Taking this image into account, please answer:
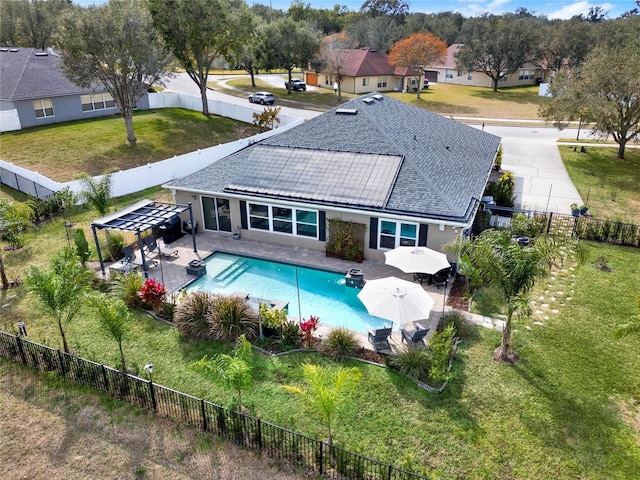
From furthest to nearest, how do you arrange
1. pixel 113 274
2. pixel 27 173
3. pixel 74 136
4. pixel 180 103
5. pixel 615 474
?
1. pixel 180 103
2. pixel 74 136
3. pixel 27 173
4. pixel 113 274
5. pixel 615 474

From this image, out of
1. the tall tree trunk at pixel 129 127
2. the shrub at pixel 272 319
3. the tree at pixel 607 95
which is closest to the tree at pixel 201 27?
the tall tree trunk at pixel 129 127

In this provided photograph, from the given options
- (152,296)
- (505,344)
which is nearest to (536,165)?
(505,344)

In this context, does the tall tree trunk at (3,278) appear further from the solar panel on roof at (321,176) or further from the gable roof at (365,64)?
the gable roof at (365,64)

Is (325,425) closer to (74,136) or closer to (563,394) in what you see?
(563,394)

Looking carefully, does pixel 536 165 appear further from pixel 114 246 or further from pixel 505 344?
pixel 114 246

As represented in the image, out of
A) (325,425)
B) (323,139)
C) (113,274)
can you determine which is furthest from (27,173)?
(325,425)

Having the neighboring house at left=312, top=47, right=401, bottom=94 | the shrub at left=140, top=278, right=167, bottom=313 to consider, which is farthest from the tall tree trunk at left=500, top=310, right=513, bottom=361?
the neighboring house at left=312, top=47, right=401, bottom=94
